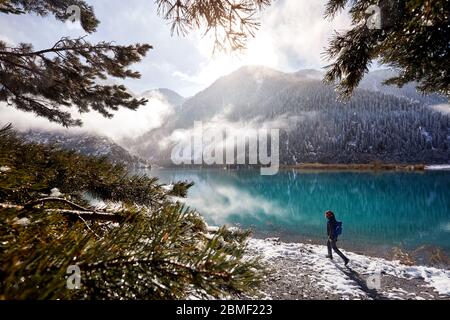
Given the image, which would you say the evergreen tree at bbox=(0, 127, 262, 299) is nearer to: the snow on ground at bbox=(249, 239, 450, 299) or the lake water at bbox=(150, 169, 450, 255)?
the snow on ground at bbox=(249, 239, 450, 299)

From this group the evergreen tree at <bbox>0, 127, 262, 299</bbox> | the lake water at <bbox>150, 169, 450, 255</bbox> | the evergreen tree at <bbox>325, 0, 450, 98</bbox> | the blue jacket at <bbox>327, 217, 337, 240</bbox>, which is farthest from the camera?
the lake water at <bbox>150, 169, 450, 255</bbox>

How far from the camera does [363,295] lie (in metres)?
9.62

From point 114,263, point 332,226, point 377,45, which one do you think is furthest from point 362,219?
point 114,263

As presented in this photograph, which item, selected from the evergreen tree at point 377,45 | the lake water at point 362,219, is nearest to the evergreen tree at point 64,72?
the evergreen tree at point 377,45

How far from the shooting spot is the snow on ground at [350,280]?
991 centimetres

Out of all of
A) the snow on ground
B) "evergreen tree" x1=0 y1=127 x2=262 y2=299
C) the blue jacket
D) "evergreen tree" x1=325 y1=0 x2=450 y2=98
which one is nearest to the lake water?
the snow on ground

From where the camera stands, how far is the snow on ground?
9.91 metres

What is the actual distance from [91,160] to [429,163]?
186331mm

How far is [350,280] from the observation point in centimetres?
1105

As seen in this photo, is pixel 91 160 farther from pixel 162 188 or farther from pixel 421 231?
pixel 421 231

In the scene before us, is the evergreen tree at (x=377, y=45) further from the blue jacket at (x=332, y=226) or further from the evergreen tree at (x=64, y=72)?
the blue jacket at (x=332, y=226)

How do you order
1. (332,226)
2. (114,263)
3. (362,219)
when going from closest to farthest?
(114,263)
(332,226)
(362,219)

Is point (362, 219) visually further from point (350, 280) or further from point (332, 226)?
point (350, 280)

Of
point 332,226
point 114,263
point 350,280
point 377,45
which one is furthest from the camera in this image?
point 332,226
